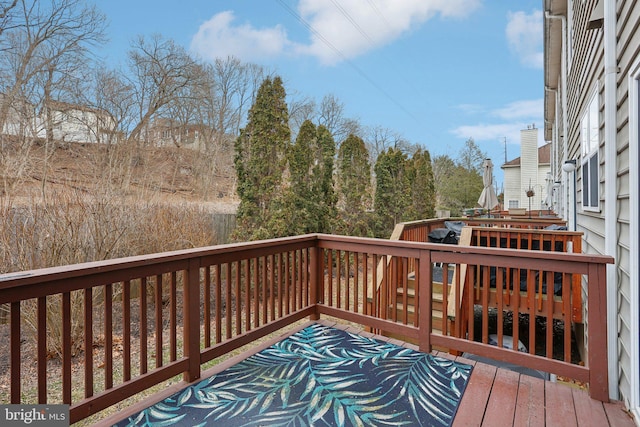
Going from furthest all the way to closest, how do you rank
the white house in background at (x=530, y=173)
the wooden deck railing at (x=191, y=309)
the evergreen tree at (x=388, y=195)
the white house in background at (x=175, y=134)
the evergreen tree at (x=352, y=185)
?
the white house in background at (x=530, y=173), the white house in background at (x=175, y=134), the evergreen tree at (x=388, y=195), the evergreen tree at (x=352, y=185), the wooden deck railing at (x=191, y=309)

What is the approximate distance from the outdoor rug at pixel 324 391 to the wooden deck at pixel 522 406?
8 centimetres

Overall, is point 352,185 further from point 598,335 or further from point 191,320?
point 598,335

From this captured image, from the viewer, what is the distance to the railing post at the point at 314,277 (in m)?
3.72

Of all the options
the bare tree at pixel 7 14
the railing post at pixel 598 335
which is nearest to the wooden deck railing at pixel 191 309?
the railing post at pixel 598 335

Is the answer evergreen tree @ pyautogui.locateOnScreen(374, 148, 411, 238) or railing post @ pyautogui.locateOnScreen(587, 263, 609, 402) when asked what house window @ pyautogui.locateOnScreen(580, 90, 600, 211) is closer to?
railing post @ pyautogui.locateOnScreen(587, 263, 609, 402)

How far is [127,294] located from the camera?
216 centimetres

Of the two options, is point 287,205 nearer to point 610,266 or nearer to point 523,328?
point 523,328

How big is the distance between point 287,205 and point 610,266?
18.2 feet

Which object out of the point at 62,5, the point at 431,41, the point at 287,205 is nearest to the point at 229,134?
the point at 62,5

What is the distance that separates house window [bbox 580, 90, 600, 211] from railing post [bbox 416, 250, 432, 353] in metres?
1.57

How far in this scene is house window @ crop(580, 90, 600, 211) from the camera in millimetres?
3090

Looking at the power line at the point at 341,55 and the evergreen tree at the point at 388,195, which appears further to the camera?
the power line at the point at 341,55

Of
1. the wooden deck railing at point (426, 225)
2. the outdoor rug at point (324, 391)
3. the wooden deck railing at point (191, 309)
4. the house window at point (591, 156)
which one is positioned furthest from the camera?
the wooden deck railing at point (426, 225)

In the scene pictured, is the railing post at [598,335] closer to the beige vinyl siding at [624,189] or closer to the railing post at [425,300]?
the beige vinyl siding at [624,189]
